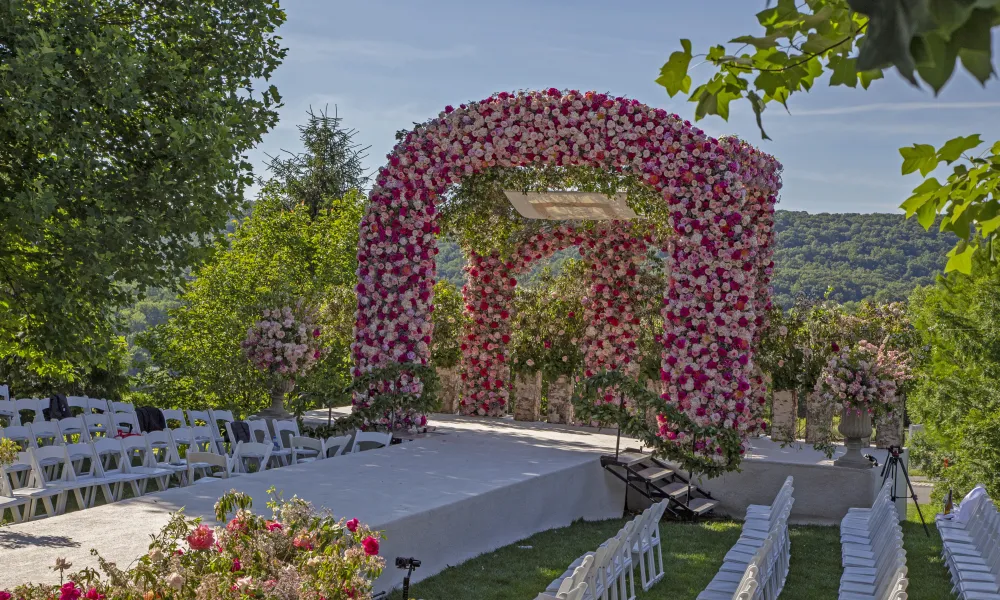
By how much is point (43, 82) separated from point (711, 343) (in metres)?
7.50

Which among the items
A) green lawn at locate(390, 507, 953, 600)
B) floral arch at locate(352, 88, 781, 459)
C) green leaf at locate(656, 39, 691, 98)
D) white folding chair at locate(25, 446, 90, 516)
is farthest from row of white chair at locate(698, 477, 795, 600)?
white folding chair at locate(25, 446, 90, 516)

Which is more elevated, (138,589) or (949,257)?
(949,257)

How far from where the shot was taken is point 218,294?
62.3ft

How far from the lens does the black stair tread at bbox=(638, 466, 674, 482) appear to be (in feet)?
35.0

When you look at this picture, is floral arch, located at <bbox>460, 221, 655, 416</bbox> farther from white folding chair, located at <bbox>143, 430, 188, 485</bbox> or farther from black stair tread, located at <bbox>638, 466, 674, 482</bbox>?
white folding chair, located at <bbox>143, 430, 188, 485</bbox>

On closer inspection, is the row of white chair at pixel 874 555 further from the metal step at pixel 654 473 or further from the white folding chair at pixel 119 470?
the white folding chair at pixel 119 470

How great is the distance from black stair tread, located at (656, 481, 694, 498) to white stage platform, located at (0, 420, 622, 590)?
0.55 metres

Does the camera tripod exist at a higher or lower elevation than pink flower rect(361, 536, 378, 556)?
lower

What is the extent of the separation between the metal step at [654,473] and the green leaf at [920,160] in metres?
8.37

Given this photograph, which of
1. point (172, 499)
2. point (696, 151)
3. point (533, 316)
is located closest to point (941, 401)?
point (533, 316)

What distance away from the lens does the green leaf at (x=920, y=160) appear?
8.07 feet

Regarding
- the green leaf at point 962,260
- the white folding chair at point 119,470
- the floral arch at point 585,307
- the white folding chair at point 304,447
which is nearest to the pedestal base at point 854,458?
the floral arch at point 585,307

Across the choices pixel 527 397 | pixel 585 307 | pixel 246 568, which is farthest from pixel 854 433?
pixel 246 568

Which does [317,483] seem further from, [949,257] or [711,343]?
[949,257]
